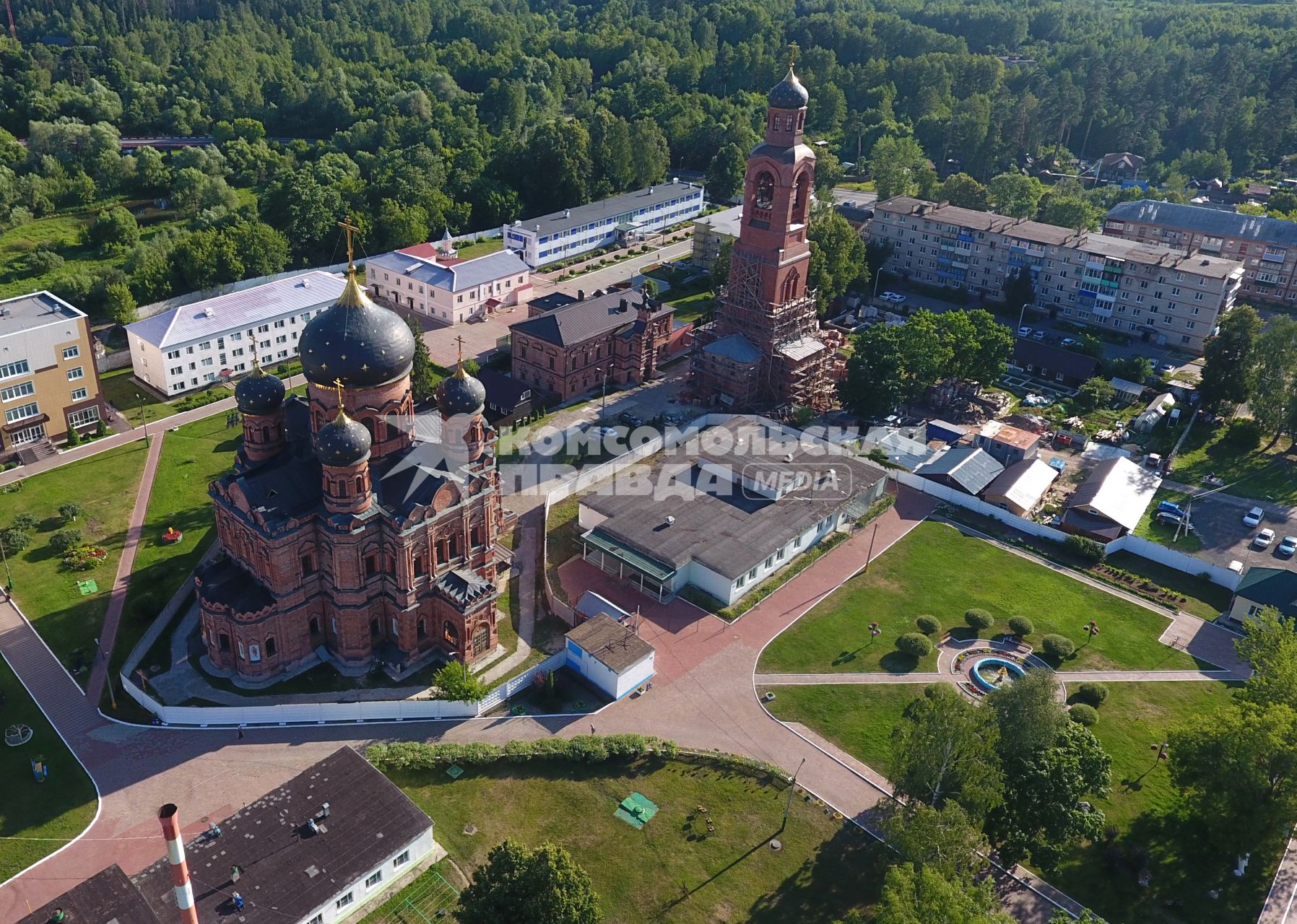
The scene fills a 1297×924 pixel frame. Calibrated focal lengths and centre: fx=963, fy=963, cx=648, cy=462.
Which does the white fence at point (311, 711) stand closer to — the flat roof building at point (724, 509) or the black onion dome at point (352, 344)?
the flat roof building at point (724, 509)

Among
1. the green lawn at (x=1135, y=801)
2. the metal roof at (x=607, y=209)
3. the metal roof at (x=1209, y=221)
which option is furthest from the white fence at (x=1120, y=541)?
the metal roof at (x=1209, y=221)

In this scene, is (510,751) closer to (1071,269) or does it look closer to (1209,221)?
(1071,269)

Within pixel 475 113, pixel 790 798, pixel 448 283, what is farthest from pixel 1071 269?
pixel 475 113

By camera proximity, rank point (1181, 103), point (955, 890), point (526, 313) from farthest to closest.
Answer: point (1181, 103) < point (526, 313) < point (955, 890)

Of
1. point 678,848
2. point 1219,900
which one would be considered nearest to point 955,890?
point 678,848

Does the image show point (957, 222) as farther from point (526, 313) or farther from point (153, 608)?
point (153, 608)

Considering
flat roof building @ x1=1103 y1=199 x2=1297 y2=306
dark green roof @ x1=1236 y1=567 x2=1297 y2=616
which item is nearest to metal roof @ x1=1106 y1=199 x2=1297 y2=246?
flat roof building @ x1=1103 y1=199 x2=1297 y2=306
